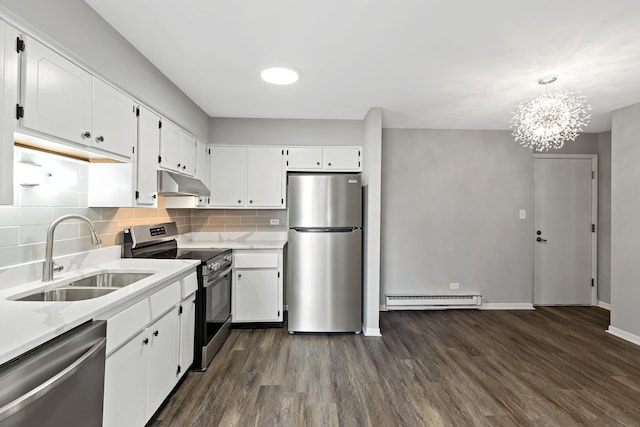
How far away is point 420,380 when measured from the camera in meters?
2.33

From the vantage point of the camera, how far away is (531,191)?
409cm

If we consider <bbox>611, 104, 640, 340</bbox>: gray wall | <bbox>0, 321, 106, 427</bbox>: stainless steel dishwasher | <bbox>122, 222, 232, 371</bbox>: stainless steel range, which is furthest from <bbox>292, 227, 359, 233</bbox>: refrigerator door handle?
<bbox>611, 104, 640, 340</bbox>: gray wall

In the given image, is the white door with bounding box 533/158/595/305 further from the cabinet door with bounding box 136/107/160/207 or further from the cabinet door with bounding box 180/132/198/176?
the cabinet door with bounding box 136/107/160/207

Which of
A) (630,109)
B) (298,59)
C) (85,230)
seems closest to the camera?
(85,230)

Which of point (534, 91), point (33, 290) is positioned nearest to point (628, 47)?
point (534, 91)

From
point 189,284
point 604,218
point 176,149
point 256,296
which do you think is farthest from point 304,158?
point 604,218

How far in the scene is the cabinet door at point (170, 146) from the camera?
249 centimetres

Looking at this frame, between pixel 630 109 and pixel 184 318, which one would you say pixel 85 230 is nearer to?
pixel 184 318

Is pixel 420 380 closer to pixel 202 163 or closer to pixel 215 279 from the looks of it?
pixel 215 279

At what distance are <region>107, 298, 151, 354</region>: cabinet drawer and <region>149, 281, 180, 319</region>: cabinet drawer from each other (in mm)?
60

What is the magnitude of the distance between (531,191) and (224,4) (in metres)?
4.31

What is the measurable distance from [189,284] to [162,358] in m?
0.53

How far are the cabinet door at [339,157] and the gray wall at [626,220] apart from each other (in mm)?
2779

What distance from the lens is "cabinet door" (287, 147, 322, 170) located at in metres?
3.62
